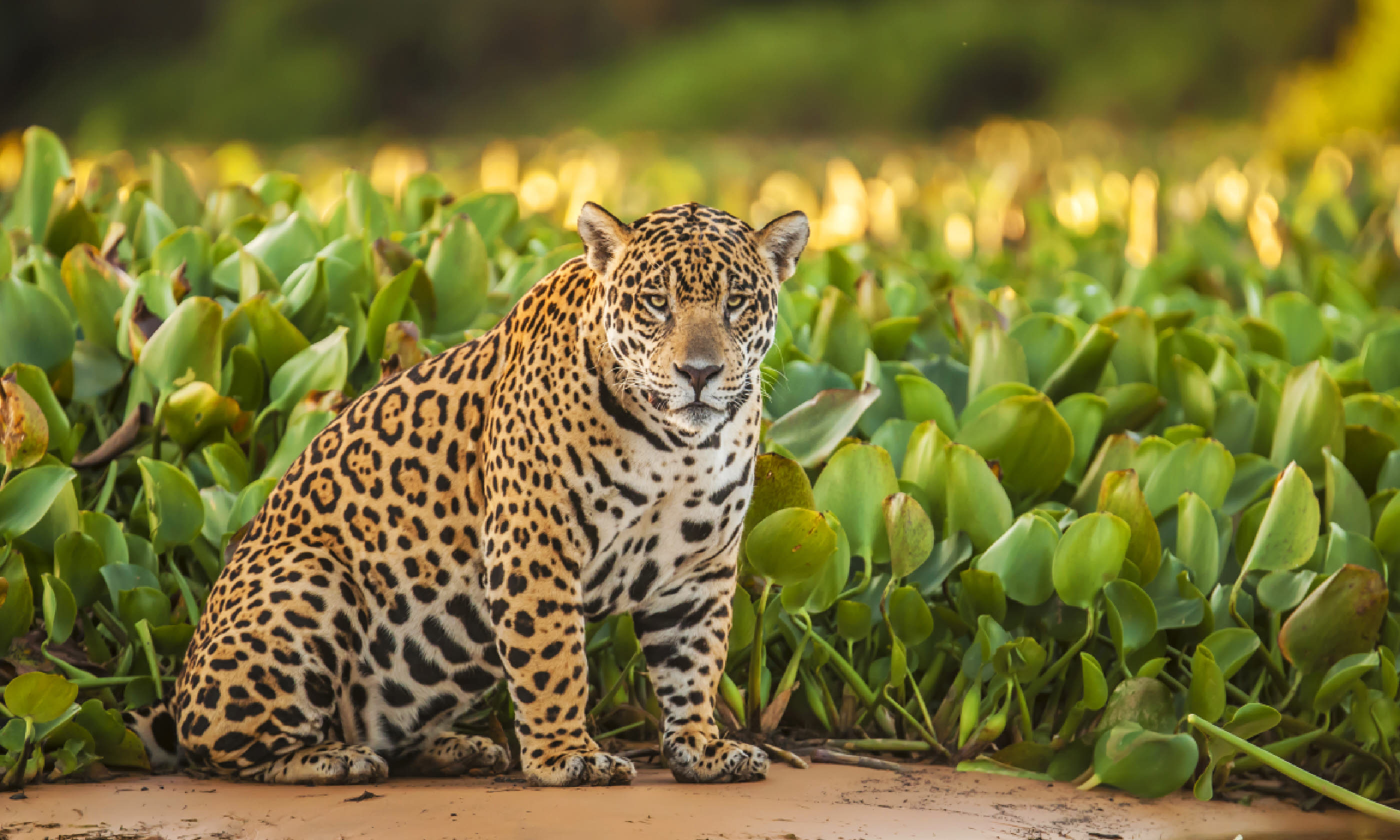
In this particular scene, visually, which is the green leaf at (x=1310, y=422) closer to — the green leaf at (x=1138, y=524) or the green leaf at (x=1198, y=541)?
the green leaf at (x=1198, y=541)

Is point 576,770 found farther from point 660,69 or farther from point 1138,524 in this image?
point 660,69

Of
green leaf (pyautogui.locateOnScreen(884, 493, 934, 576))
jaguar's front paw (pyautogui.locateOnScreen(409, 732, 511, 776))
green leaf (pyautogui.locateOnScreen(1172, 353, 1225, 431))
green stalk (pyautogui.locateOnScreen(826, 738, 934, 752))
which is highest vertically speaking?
green leaf (pyautogui.locateOnScreen(1172, 353, 1225, 431))

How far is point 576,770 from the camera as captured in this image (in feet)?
11.6

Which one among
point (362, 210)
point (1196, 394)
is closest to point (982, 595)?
point (1196, 394)

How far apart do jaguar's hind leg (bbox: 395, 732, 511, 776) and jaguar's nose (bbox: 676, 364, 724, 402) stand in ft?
3.96

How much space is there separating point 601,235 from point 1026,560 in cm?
155

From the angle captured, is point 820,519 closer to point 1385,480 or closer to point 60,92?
point 1385,480

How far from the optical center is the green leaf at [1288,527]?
13.7ft

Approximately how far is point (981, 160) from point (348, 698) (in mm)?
12784

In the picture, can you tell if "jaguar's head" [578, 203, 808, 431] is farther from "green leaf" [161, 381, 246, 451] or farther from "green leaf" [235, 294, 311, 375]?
"green leaf" [235, 294, 311, 375]

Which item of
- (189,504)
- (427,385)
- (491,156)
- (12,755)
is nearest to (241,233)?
(189,504)

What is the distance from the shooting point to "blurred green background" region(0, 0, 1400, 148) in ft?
92.4

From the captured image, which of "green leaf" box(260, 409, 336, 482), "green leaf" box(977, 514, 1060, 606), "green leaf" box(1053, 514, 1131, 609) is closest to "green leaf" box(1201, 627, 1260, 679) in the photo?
"green leaf" box(1053, 514, 1131, 609)

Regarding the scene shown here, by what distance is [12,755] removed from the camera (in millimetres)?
3574
